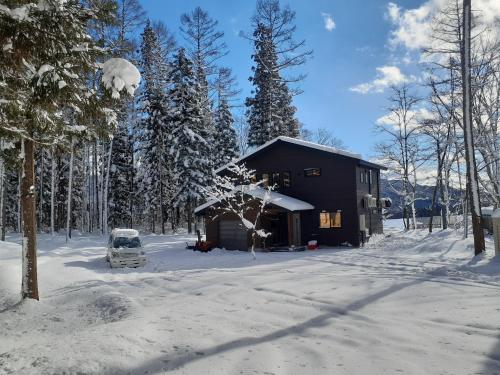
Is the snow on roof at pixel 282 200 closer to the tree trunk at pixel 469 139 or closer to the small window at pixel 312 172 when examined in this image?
the small window at pixel 312 172

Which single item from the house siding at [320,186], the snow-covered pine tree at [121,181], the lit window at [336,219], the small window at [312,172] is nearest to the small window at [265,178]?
the house siding at [320,186]

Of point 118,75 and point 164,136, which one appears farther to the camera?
point 164,136

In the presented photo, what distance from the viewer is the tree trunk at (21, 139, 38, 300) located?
1164cm

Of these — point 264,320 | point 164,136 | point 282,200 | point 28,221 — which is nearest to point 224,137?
point 164,136

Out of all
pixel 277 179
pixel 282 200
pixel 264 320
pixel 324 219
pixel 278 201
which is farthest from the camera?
pixel 277 179

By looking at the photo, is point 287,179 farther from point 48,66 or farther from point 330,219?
point 48,66

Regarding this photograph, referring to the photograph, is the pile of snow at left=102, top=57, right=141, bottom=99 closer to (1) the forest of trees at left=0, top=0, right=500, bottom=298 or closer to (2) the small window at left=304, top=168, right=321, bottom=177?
(1) the forest of trees at left=0, top=0, right=500, bottom=298

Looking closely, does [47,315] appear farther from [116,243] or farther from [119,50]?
[116,243]

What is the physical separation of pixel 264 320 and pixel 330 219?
756 inches

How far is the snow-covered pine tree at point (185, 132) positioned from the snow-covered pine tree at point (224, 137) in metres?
4.99

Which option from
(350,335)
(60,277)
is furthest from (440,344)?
(60,277)

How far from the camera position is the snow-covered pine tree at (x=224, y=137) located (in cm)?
4259

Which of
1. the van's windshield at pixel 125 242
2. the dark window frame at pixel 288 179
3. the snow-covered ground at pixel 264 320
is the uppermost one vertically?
the dark window frame at pixel 288 179

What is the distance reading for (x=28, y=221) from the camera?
11719 millimetres
